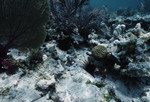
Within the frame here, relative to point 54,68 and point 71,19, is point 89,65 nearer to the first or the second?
point 54,68

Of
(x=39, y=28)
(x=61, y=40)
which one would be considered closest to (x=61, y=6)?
(x=61, y=40)

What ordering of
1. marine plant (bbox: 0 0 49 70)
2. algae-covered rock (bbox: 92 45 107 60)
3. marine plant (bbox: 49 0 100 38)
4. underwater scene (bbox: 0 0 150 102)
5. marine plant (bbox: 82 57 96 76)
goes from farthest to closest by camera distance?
1. marine plant (bbox: 49 0 100 38)
2. marine plant (bbox: 82 57 96 76)
3. algae-covered rock (bbox: 92 45 107 60)
4. marine plant (bbox: 0 0 49 70)
5. underwater scene (bbox: 0 0 150 102)

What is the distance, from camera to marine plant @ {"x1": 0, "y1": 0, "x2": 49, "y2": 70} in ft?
8.16

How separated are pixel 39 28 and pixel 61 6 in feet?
10.7

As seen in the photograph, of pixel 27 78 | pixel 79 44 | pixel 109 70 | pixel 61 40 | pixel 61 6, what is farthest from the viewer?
pixel 61 6

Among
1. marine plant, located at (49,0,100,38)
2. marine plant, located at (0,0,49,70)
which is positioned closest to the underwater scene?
marine plant, located at (0,0,49,70)

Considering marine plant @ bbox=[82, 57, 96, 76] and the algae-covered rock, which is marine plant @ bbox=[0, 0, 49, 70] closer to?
marine plant @ bbox=[82, 57, 96, 76]

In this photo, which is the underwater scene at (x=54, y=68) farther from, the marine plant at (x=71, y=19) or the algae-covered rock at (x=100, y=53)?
the marine plant at (x=71, y=19)

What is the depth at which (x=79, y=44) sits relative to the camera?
14.5 ft

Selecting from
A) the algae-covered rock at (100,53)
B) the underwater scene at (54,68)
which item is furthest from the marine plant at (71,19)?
the algae-covered rock at (100,53)

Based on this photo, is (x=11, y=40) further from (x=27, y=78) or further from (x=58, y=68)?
(x=58, y=68)

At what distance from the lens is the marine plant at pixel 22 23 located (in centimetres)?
249

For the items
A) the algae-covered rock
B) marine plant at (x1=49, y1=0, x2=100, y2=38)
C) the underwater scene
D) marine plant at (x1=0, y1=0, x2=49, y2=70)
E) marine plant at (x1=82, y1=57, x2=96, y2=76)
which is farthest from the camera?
marine plant at (x1=49, y1=0, x2=100, y2=38)

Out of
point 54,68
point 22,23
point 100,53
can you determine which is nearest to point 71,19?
point 100,53
